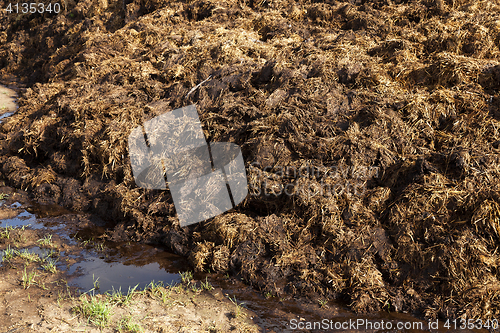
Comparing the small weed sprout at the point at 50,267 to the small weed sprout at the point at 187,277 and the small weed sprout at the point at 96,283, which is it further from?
the small weed sprout at the point at 187,277

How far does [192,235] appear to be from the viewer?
464 centimetres

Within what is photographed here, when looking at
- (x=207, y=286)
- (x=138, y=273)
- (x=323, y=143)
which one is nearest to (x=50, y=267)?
(x=138, y=273)

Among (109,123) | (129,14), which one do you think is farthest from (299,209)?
(129,14)

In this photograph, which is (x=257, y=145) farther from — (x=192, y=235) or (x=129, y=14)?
(x=129, y=14)

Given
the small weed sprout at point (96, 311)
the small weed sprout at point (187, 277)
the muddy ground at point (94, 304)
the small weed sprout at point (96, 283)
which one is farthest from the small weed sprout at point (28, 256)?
the small weed sprout at point (187, 277)

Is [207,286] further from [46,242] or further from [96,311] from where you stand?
[46,242]

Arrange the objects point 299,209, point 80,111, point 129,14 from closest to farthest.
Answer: point 299,209 < point 80,111 < point 129,14

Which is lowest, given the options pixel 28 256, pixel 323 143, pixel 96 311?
pixel 28 256

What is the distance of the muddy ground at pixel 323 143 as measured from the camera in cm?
387

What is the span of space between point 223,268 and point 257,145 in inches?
63.0

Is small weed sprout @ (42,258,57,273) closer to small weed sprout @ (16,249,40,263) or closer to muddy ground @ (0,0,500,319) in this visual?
small weed sprout @ (16,249,40,263)

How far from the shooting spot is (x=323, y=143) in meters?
4.68

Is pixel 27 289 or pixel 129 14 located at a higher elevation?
pixel 129 14

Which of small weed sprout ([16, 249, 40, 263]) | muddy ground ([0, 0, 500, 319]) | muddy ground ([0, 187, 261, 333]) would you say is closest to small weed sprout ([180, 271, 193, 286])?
muddy ground ([0, 187, 261, 333])
